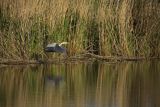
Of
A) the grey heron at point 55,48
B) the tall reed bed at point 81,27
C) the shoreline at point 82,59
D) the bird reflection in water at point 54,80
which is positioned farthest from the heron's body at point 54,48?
the bird reflection in water at point 54,80

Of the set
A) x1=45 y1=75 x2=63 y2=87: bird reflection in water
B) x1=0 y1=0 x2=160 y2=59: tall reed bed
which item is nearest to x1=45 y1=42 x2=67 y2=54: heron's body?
x1=0 y1=0 x2=160 y2=59: tall reed bed

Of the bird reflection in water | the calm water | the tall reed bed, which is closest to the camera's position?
the calm water

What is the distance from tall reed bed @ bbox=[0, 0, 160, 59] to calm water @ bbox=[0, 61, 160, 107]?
2.07ft

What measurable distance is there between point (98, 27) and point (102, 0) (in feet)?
2.24

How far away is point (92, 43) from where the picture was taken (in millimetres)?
17688

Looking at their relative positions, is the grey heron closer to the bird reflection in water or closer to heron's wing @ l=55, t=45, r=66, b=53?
heron's wing @ l=55, t=45, r=66, b=53

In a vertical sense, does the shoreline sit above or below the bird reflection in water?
above

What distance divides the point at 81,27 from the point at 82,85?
14.8 ft

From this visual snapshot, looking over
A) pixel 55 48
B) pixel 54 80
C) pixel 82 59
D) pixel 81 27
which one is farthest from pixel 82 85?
pixel 81 27

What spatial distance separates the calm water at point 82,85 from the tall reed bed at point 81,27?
24.9 inches

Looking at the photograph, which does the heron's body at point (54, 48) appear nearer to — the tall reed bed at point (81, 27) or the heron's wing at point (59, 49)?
the heron's wing at point (59, 49)

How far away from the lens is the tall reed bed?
628 inches

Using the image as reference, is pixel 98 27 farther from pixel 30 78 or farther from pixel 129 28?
pixel 30 78

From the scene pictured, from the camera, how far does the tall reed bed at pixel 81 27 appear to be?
1595 centimetres
